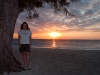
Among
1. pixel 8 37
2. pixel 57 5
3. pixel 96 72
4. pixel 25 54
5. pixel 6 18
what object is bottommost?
pixel 96 72

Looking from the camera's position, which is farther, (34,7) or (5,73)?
(34,7)

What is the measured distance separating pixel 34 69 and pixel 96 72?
2.31m

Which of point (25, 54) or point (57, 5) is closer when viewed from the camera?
point (25, 54)

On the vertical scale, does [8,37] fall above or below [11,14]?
below

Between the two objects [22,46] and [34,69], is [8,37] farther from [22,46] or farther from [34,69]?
[34,69]

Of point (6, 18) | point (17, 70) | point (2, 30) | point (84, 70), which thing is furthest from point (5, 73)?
point (84, 70)

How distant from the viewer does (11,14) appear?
6.53m

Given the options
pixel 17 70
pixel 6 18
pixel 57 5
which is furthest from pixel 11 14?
pixel 57 5

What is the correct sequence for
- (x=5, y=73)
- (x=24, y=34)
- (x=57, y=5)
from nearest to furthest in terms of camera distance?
(x=5, y=73) < (x=24, y=34) < (x=57, y=5)

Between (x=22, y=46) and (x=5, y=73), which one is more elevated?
(x=22, y=46)

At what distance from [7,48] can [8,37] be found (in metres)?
0.41

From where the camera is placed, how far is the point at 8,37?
6.50 meters

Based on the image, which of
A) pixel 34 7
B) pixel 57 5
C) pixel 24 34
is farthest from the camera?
pixel 34 7

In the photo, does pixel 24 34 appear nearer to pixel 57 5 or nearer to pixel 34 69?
pixel 34 69
